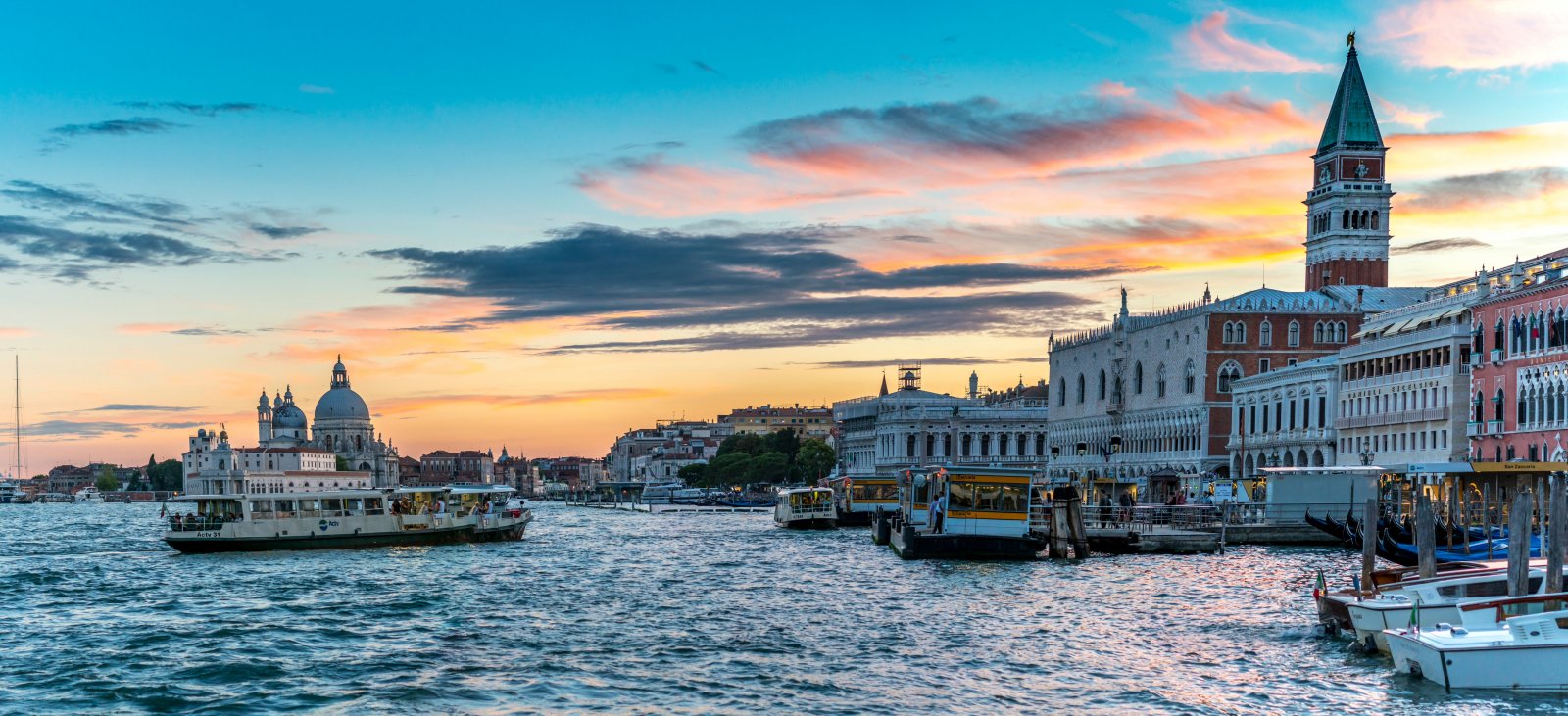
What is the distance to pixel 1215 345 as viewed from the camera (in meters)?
89.7

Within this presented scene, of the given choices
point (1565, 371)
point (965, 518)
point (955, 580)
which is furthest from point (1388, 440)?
point (955, 580)

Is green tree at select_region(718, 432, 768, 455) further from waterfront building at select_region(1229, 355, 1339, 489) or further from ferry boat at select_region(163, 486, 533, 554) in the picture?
ferry boat at select_region(163, 486, 533, 554)

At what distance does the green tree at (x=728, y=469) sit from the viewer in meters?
175

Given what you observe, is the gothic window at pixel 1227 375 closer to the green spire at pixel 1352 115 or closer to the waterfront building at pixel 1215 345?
the waterfront building at pixel 1215 345

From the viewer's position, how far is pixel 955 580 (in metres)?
38.4

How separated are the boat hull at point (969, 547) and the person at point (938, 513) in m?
0.71

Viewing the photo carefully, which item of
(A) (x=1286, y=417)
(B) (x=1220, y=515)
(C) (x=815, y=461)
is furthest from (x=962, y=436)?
(B) (x=1220, y=515)

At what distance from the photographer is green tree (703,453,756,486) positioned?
574 ft

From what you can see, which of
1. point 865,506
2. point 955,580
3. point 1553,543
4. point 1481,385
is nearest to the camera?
point 1553,543

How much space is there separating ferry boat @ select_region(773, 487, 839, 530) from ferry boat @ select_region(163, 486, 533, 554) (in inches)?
795

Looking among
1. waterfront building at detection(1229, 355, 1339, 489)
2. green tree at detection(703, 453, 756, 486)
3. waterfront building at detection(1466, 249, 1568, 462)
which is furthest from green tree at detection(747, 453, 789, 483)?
waterfront building at detection(1466, 249, 1568, 462)

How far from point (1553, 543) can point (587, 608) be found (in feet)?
56.0

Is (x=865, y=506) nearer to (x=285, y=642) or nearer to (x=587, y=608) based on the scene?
(x=587, y=608)

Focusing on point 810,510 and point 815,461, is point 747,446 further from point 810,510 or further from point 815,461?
point 810,510
